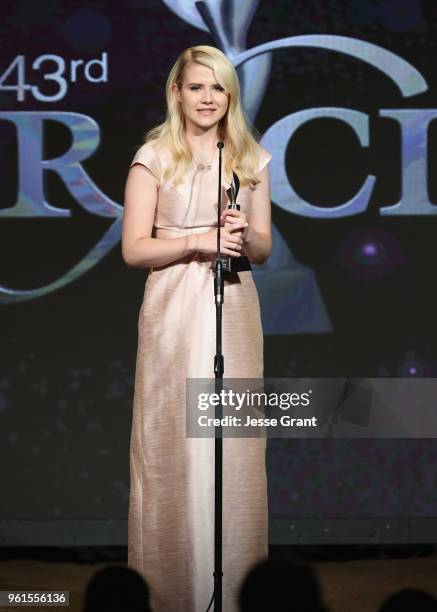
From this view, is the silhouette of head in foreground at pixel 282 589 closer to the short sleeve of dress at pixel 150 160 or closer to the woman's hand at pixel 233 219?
the woman's hand at pixel 233 219

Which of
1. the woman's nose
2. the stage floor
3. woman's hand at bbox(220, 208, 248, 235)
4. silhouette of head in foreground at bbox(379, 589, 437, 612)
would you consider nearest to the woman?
the woman's nose

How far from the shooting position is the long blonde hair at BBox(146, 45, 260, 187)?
290 centimetres

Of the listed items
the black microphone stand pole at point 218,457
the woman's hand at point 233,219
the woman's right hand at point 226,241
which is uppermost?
the woman's hand at point 233,219

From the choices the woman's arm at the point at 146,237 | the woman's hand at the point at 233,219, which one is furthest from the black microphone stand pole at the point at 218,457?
the woman's arm at the point at 146,237

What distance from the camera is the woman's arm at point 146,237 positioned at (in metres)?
Answer: 2.86

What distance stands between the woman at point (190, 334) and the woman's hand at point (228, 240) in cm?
8

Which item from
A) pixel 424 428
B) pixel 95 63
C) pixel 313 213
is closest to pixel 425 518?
pixel 424 428

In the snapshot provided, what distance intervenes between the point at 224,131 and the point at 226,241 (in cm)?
A: 37

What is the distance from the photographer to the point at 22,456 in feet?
15.9

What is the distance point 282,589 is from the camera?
213 centimetres

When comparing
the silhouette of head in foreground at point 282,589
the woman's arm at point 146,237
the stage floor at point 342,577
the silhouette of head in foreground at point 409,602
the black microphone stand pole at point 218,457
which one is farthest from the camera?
the stage floor at point 342,577

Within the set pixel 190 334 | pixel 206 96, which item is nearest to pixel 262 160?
pixel 206 96

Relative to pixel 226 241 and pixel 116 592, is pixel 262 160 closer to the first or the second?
pixel 226 241

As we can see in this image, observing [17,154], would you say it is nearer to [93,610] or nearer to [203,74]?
[203,74]
